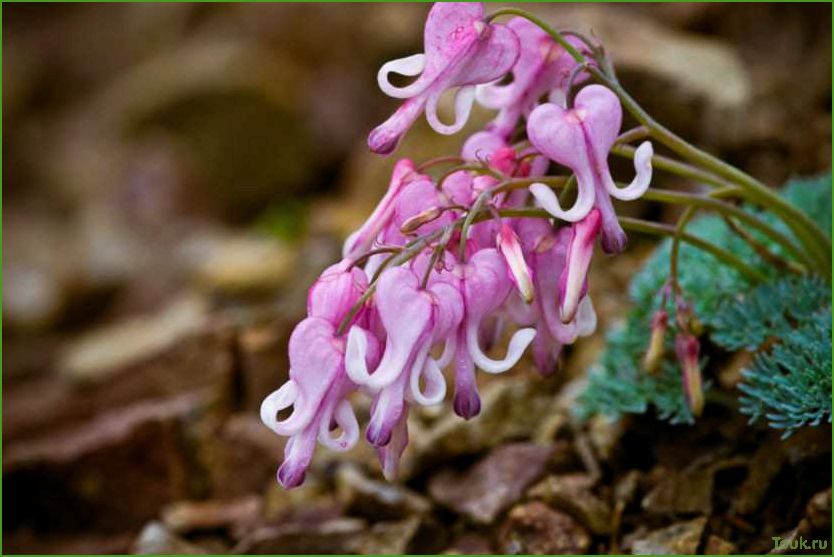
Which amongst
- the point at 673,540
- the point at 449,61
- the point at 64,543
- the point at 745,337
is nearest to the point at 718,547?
the point at 673,540

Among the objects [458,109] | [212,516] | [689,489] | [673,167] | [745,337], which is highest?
[458,109]

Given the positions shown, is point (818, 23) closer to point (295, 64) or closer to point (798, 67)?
point (798, 67)

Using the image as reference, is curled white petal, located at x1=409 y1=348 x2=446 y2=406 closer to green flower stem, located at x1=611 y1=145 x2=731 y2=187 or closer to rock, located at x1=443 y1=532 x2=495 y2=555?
green flower stem, located at x1=611 y1=145 x2=731 y2=187

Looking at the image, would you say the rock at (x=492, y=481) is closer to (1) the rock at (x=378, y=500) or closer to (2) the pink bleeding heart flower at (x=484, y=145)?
(1) the rock at (x=378, y=500)

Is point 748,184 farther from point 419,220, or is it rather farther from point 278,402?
point 278,402

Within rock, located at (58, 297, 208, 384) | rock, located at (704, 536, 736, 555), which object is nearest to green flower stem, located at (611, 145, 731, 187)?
rock, located at (704, 536, 736, 555)

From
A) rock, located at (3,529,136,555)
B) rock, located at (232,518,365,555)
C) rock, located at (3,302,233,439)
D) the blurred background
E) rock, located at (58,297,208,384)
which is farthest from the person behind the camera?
rock, located at (58,297,208,384)
